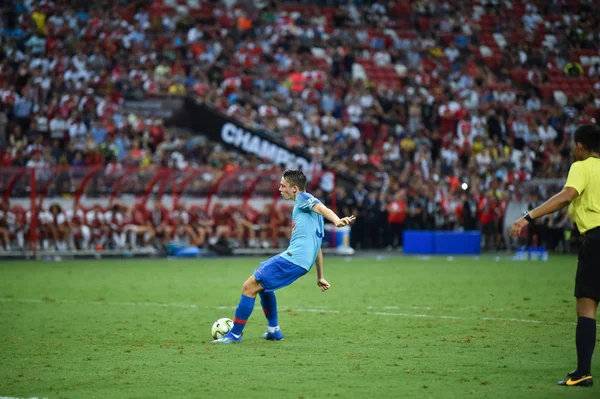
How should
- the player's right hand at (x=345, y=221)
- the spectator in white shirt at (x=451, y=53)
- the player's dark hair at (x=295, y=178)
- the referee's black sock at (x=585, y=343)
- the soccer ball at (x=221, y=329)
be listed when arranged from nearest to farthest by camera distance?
1. the referee's black sock at (x=585, y=343)
2. the player's right hand at (x=345, y=221)
3. the player's dark hair at (x=295, y=178)
4. the soccer ball at (x=221, y=329)
5. the spectator in white shirt at (x=451, y=53)

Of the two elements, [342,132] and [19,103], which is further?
[342,132]

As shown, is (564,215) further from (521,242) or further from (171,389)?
(171,389)

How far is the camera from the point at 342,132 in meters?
33.7

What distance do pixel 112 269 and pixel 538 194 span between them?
1418 centimetres

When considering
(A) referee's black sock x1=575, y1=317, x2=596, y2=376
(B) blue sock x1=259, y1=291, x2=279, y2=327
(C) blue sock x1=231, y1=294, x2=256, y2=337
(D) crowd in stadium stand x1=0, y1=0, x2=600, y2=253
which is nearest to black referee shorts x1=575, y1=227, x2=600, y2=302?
(A) referee's black sock x1=575, y1=317, x2=596, y2=376

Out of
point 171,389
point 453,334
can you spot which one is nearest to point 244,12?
point 453,334

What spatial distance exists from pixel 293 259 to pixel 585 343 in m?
3.65

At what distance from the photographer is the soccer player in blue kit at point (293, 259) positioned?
10.5m

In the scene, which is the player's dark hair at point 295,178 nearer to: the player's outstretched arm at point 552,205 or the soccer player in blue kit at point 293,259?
the soccer player in blue kit at point 293,259

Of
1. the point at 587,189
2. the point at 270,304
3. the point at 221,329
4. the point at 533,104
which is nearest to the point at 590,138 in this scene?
the point at 587,189

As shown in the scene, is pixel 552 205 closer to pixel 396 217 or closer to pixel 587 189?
pixel 587 189

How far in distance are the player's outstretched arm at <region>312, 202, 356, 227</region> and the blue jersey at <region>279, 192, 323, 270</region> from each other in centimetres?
16

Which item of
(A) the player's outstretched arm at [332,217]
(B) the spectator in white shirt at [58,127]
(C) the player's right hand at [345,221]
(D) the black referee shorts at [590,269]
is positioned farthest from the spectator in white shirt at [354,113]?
(D) the black referee shorts at [590,269]

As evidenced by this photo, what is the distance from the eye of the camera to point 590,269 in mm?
7762
